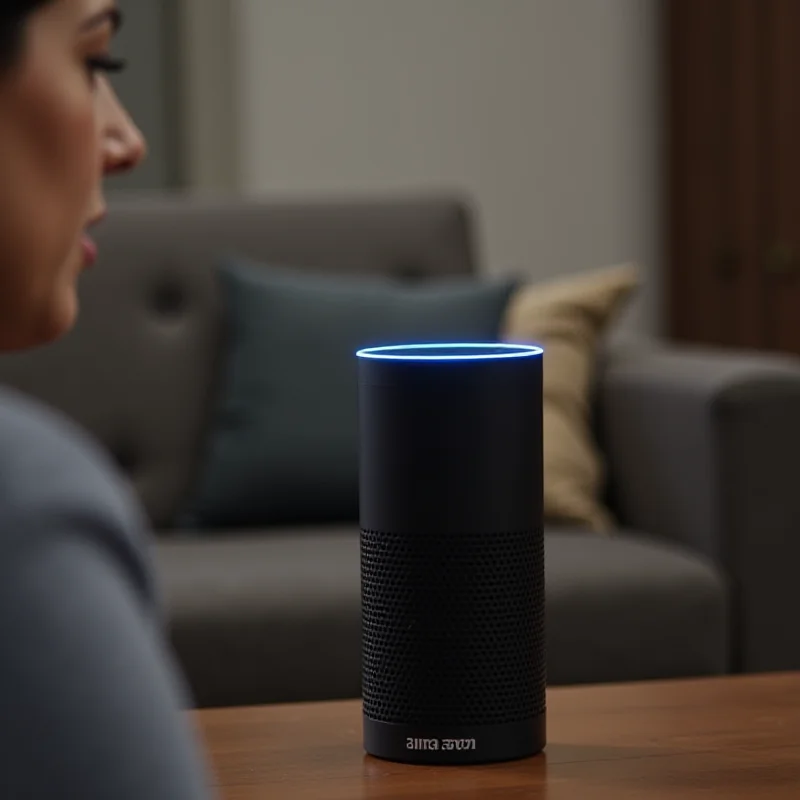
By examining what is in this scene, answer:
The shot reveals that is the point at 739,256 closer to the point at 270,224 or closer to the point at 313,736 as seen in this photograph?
the point at 270,224

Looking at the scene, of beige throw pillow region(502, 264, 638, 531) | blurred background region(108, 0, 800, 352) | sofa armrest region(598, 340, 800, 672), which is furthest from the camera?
blurred background region(108, 0, 800, 352)

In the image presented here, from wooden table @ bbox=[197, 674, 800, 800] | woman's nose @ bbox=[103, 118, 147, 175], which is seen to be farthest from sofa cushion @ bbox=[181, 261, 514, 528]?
woman's nose @ bbox=[103, 118, 147, 175]

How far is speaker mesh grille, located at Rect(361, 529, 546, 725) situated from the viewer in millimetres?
928

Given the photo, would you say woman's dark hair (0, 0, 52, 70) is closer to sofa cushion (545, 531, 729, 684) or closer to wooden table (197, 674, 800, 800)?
wooden table (197, 674, 800, 800)

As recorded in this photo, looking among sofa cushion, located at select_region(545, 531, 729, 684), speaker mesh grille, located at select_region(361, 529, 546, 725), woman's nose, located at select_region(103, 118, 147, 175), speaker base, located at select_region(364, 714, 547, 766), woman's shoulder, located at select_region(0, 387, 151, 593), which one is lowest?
sofa cushion, located at select_region(545, 531, 729, 684)

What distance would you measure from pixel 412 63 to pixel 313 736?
128 inches

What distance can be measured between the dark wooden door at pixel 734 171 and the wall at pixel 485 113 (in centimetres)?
11

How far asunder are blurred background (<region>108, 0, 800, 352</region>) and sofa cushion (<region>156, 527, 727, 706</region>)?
6.43ft

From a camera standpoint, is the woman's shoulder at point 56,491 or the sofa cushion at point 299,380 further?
the sofa cushion at point 299,380

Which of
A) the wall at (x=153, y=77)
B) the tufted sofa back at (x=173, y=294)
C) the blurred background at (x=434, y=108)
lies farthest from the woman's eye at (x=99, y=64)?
the wall at (x=153, y=77)

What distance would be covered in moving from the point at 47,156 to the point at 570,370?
1.96 metres

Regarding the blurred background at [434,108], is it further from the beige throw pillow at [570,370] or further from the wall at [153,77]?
the beige throw pillow at [570,370]

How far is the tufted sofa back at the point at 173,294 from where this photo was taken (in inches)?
94.0

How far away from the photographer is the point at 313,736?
3.43ft
